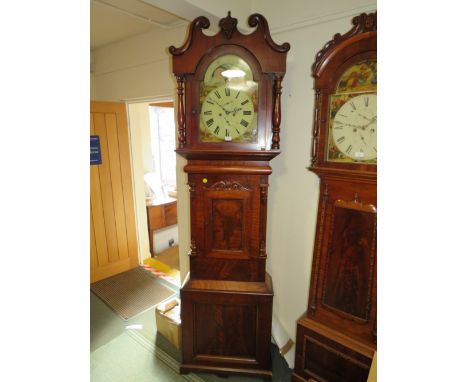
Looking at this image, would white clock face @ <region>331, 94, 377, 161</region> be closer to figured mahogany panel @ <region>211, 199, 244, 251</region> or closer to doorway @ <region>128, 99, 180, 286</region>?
figured mahogany panel @ <region>211, 199, 244, 251</region>

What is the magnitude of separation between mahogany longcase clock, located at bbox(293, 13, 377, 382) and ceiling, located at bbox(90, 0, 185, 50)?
123cm

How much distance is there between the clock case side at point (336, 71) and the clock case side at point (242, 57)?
22 centimetres

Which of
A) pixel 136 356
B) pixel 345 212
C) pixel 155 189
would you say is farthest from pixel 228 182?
pixel 155 189

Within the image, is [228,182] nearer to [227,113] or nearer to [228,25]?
[227,113]

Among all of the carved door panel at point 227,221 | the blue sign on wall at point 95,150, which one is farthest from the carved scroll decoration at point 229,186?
the blue sign on wall at point 95,150

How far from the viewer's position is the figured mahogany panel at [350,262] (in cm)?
138

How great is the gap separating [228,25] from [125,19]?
1238 mm

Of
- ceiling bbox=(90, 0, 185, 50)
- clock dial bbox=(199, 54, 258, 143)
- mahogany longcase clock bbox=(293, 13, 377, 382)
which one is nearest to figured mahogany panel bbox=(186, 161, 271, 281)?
clock dial bbox=(199, 54, 258, 143)

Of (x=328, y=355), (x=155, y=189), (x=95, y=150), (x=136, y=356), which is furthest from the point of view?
(x=155, y=189)

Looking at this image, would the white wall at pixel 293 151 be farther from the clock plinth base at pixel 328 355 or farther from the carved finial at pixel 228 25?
the carved finial at pixel 228 25

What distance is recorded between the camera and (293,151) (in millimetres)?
1763
